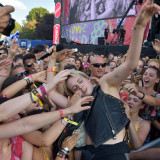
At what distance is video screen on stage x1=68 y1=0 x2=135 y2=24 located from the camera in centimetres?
1430

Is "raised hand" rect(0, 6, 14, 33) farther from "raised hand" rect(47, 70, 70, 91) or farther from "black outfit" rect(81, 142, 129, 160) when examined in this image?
"black outfit" rect(81, 142, 129, 160)

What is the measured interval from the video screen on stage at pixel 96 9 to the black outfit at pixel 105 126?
13.5m

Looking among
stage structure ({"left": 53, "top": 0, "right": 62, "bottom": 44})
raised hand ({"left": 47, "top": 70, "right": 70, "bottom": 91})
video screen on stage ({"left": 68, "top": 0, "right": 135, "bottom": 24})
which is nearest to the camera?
raised hand ({"left": 47, "top": 70, "right": 70, "bottom": 91})

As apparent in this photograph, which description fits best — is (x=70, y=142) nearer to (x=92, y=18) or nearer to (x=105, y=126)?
(x=105, y=126)

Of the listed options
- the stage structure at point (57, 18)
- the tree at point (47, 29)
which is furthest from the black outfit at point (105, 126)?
the tree at point (47, 29)

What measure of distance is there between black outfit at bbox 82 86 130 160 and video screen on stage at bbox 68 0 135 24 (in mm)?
13477

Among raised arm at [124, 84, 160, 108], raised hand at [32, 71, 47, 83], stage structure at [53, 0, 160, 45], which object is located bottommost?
raised arm at [124, 84, 160, 108]

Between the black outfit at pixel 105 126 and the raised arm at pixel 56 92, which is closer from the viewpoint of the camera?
the black outfit at pixel 105 126

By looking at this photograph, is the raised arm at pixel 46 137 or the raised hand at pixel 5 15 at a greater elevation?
the raised hand at pixel 5 15

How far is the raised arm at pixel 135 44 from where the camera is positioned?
1.35m

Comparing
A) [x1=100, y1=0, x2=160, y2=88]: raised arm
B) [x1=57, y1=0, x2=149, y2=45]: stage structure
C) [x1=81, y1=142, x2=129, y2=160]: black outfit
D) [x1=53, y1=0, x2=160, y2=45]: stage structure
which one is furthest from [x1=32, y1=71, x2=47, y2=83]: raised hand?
[x1=57, y1=0, x2=149, y2=45]: stage structure

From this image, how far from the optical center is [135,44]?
1.45 meters

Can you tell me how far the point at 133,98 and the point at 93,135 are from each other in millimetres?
1106

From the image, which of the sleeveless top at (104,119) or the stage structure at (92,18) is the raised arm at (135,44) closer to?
the sleeveless top at (104,119)
